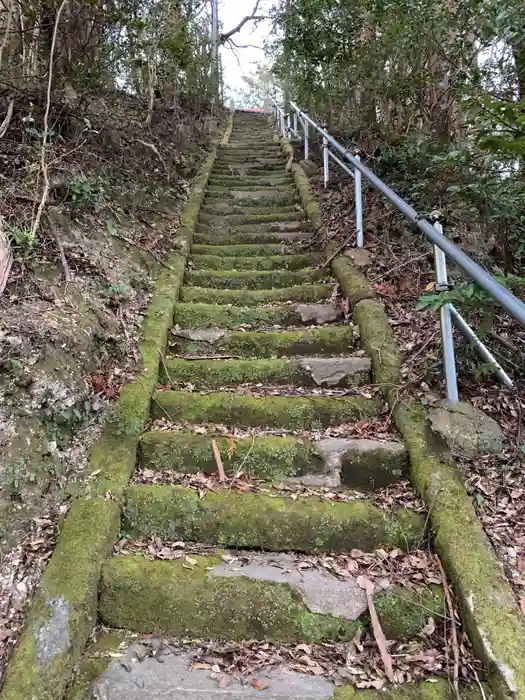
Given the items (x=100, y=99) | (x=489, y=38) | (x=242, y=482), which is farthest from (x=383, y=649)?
(x=100, y=99)

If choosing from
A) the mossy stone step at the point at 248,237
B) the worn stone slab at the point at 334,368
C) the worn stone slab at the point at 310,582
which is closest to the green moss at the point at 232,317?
the worn stone slab at the point at 334,368

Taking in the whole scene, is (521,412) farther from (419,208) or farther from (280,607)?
(419,208)

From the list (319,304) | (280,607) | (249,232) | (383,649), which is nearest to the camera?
(383,649)

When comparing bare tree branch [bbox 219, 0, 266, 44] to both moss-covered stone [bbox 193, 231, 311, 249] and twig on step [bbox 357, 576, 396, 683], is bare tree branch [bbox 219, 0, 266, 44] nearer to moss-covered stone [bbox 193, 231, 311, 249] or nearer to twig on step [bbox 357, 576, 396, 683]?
moss-covered stone [bbox 193, 231, 311, 249]

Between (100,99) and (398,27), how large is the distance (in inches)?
128

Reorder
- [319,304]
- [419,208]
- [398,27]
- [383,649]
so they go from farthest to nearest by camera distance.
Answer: [398,27] → [419,208] → [319,304] → [383,649]

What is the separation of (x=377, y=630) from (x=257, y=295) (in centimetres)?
287

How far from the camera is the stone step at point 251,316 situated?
13.3 feet

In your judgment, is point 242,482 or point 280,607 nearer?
point 280,607

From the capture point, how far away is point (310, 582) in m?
2.21

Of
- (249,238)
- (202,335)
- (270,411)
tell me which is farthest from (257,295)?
(270,411)

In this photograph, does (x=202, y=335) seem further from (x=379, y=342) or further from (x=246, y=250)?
(x=246, y=250)

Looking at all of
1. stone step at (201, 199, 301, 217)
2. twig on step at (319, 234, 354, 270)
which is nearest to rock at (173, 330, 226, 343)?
twig on step at (319, 234, 354, 270)

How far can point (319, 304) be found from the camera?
418cm
